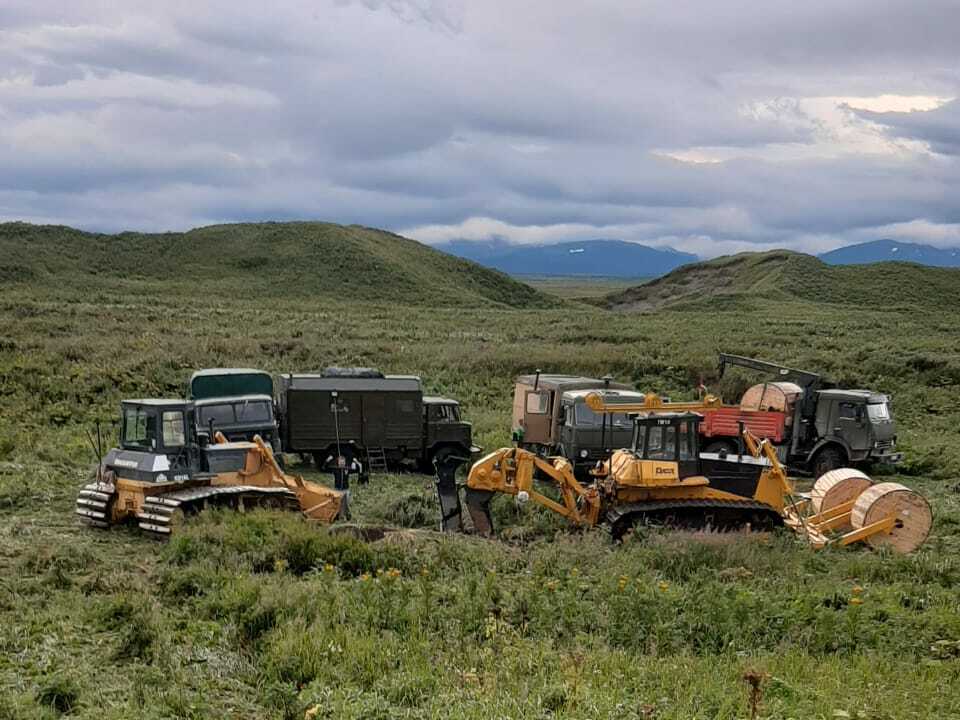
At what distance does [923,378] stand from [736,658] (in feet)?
99.9

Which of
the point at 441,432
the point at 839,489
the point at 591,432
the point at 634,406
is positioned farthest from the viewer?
the point at 441,432

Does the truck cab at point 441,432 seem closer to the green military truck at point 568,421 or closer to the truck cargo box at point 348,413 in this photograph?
the truck cargo box at point 348,413

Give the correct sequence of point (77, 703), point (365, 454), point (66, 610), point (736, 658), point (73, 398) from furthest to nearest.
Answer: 1. point (73, 398)
2. point (365, 454)
3. point (66, 610)
4. point (736, 658)
5. point (77, 703)

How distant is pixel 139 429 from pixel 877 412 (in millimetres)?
18218

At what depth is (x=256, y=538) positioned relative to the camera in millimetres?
12961

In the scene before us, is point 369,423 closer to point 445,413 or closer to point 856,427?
point 445,413

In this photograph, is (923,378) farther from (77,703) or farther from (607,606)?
(77,703)

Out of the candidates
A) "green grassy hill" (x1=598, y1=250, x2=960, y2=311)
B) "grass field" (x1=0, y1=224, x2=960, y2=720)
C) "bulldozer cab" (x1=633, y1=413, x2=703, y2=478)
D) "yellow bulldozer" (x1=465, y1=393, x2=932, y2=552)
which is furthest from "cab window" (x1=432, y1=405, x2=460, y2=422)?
"green grassy hill" (x1=598, y1=250, x2=960, y2=311)

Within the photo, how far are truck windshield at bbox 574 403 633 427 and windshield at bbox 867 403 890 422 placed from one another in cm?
660

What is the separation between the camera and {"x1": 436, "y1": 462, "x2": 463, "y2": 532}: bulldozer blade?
53.6 ft

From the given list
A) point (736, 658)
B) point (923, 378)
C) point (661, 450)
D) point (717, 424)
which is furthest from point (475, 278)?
point (736, 658)

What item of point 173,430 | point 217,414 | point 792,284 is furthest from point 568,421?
point 792,284

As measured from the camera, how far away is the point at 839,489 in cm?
1677

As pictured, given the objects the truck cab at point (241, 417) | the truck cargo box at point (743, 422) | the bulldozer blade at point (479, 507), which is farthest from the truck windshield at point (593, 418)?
the truck cab at point (241, 417)
